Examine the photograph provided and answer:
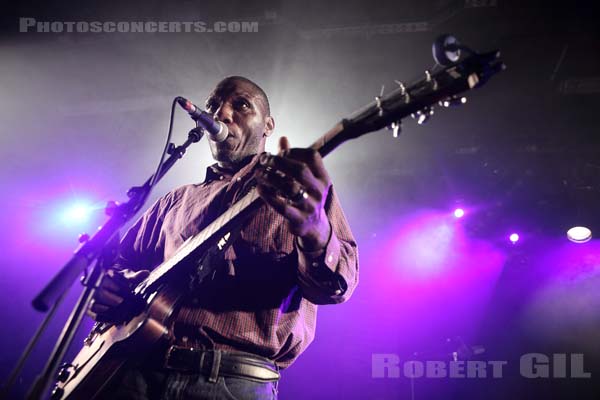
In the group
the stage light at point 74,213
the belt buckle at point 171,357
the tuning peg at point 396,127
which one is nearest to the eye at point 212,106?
the tuning peg at point 396,127

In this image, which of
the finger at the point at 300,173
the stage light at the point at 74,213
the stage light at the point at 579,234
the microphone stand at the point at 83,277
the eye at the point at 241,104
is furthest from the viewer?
the stage light at the point at 579,234

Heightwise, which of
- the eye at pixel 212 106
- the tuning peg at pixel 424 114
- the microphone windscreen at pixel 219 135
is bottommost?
the tuning peg at pixel 424 114

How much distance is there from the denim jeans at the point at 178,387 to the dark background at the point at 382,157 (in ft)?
14.9

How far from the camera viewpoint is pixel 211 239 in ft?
6.57

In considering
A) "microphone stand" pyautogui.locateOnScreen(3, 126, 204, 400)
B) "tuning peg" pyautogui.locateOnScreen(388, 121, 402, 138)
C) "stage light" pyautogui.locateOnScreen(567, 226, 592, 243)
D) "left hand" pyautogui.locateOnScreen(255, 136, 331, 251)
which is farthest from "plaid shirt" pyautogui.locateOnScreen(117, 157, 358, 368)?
"stage light" pyautogui.locateOnScreen(567, 226, 592, 243)

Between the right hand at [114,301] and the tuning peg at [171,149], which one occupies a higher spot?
the tuning peg at [171,149]

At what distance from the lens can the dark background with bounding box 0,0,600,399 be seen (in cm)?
544

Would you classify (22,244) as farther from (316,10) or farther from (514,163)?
(514,163)

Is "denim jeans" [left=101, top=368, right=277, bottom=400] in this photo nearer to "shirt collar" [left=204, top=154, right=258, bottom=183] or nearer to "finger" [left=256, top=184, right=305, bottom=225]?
"finger" [left=256, top=184, right=305, bottom=225]

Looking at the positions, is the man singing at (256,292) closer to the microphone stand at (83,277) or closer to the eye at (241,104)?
the microphone stand at (83,277)

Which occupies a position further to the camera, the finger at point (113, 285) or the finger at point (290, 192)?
the finger at point (113, 285)

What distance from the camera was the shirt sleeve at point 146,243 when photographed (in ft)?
9.14

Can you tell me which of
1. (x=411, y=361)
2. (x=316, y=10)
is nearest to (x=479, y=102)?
(x=316, y=10)

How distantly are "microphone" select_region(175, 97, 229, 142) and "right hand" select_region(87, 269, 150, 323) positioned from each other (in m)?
0.88
